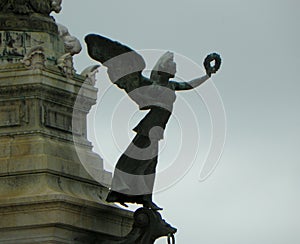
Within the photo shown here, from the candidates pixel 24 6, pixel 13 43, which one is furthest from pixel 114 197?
pixel 24 6

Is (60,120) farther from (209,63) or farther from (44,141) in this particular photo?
(209,63)

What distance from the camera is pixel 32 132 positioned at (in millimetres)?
26578

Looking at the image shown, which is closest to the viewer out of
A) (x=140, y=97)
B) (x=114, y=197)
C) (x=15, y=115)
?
(x=114, y=197)

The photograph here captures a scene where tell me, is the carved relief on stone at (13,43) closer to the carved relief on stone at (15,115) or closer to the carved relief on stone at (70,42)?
the carved relief on stone at (70,42)

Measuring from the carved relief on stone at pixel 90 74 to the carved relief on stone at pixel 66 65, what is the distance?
0.41 meters

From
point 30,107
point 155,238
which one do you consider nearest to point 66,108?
point 30,107

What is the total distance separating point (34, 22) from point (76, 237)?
14.3 feet

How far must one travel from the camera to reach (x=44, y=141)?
26.5 m

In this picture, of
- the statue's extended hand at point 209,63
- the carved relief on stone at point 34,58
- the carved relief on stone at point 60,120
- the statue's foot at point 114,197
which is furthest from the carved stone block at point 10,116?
the statue's extended hand at point 209,63

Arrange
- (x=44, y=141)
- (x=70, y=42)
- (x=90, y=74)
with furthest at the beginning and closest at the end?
(x=70, y=42) → (x=90, y=74) → (x=44, y=141)

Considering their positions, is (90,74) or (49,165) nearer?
(49,165)

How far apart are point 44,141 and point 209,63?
11.3 ft

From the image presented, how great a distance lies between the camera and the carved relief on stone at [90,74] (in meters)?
28.1

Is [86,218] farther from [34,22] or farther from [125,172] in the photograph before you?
[34,22]
